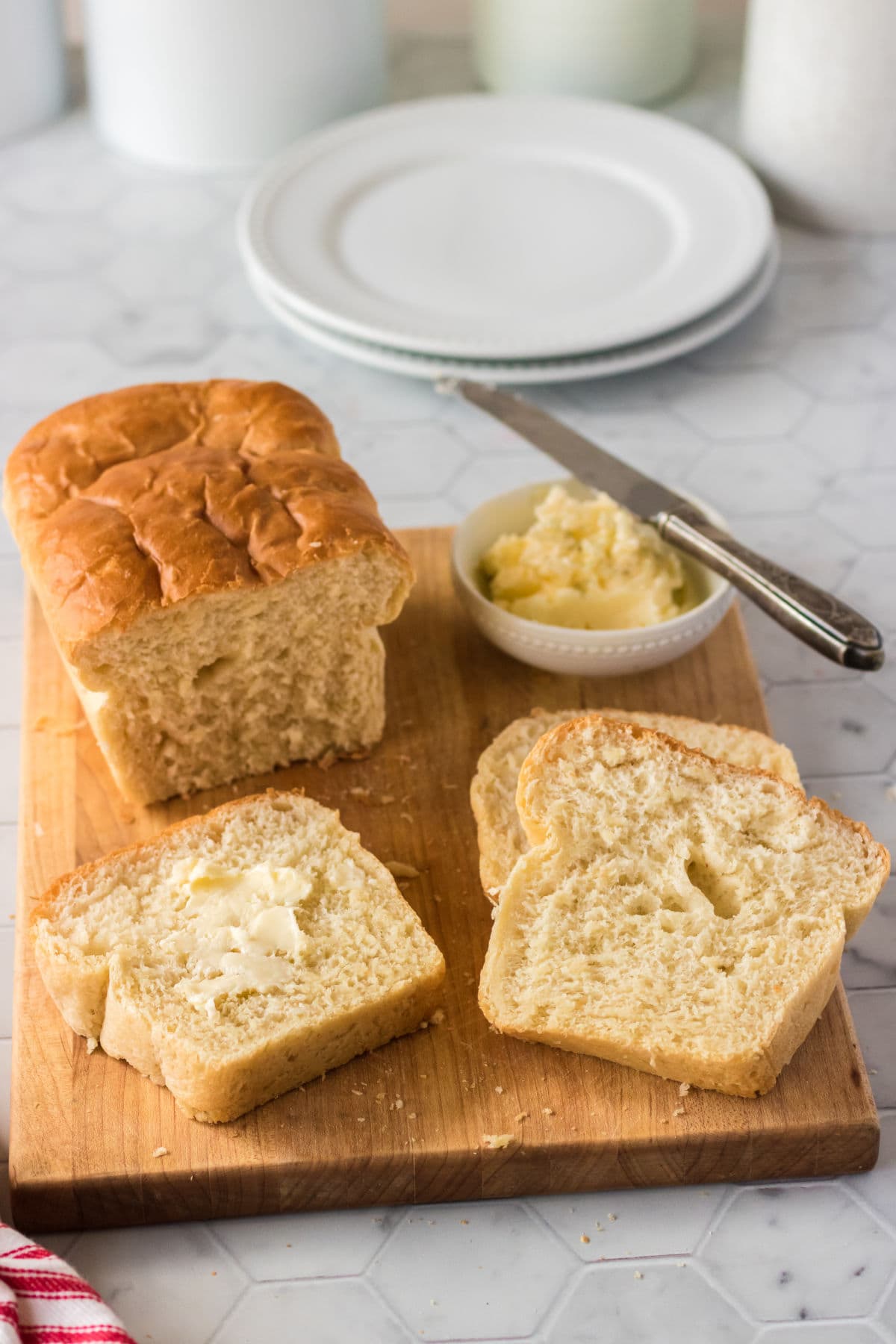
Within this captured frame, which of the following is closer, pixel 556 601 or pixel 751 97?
pixel 556 601

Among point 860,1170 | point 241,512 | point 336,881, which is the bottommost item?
point 860,1170

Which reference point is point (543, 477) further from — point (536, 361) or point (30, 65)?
point (30, 65)

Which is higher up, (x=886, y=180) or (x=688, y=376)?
(x=886, y=180)

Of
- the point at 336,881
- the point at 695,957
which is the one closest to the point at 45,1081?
the point at 336,881

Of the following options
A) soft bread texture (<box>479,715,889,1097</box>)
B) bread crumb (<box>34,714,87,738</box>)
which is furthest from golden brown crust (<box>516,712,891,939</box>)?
bread crumb (<box>34,714,87,738</box>)

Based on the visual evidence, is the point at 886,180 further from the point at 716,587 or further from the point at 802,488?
the point at 716,587
